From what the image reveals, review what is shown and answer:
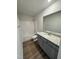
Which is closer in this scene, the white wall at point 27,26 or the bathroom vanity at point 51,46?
the bathroom vanity at point 51,46

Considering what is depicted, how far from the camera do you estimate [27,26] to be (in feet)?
19.4

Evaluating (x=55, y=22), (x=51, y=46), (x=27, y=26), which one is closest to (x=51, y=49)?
(x=51, y=46)

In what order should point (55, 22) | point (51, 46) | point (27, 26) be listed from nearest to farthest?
1. point (51, 46)
2. point (55, 22)
3. point (27, 26)

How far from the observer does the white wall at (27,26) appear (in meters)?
5.59

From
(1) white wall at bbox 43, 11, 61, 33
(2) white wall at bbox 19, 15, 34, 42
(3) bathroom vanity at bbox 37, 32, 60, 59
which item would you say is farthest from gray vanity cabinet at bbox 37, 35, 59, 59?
(2) white wall at bbox 19, 15, 34, 42

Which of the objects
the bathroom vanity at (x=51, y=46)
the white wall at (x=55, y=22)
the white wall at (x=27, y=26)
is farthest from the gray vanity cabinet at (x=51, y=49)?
the white wall at (x=27, y=26)

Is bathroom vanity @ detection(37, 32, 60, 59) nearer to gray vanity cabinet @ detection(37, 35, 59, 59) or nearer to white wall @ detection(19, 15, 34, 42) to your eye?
gray vanity cabinet @ detection(37, 35, 59, 59)

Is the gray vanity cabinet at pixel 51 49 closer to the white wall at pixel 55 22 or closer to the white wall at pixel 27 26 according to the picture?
the white wall at pixel 55 22

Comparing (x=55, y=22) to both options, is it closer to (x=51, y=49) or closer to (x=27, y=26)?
(x=51, y=49)
